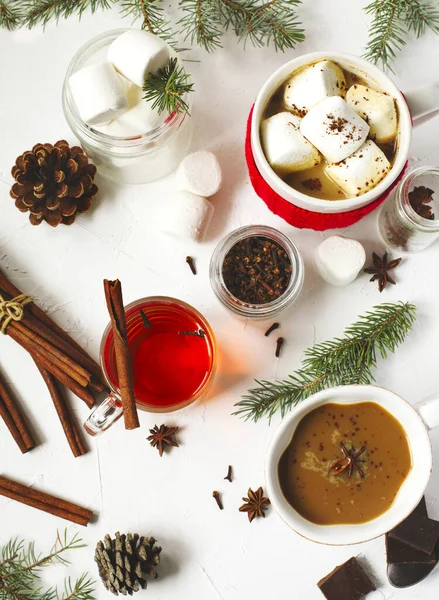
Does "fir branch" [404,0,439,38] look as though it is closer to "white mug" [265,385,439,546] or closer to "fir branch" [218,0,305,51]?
"fir branch" [218,0,305,51]

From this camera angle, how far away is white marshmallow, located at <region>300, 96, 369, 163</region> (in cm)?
106

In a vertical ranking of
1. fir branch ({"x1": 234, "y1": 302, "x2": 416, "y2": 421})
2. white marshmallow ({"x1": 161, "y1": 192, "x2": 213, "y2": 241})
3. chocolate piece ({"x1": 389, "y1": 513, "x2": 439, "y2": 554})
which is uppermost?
white marshmallow ({"x1": 161, "y1": 192, "x2": 213, "y2": 241})

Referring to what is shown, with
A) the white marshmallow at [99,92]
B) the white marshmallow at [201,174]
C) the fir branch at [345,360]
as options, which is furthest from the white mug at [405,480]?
the white marshmallow at [99,92]

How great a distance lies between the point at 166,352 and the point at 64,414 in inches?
9.0

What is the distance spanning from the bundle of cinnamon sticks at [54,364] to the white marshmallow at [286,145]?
19.9 inches

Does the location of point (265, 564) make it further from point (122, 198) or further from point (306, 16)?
point (306, 16)

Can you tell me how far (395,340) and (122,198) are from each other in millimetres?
583

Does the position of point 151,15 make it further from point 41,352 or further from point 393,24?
point 41,352

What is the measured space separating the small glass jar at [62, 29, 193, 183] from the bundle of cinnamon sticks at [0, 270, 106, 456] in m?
0.31

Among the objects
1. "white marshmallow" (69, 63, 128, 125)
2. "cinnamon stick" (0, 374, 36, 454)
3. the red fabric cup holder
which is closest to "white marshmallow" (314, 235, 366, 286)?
the red fabric cup holder

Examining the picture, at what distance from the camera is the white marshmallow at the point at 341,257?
1213mm

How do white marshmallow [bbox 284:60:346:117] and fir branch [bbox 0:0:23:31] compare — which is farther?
fir branch [bbox 0:0:23:31]

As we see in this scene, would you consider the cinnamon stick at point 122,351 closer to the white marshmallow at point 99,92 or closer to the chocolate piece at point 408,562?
the white marshmallow at point 99,92

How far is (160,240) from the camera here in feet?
4.22
